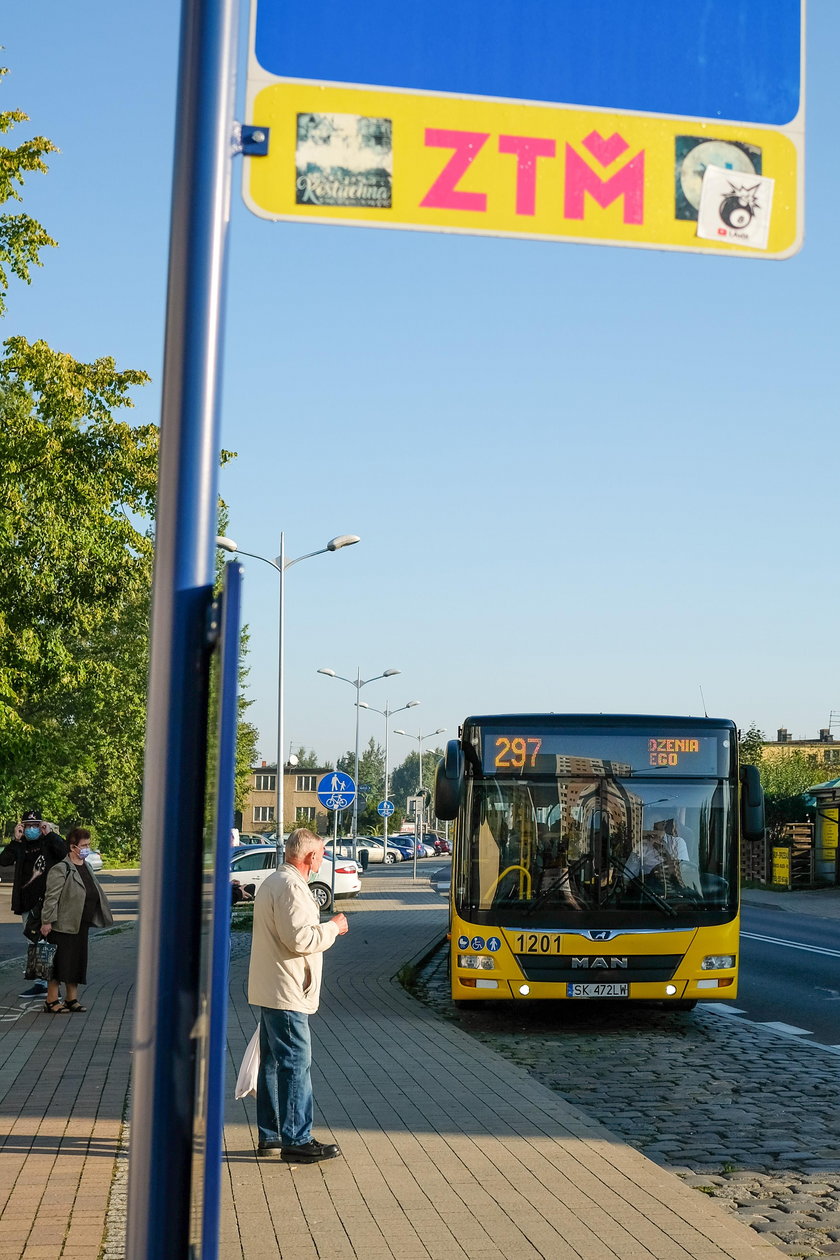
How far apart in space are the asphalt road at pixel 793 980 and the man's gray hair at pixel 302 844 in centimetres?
673

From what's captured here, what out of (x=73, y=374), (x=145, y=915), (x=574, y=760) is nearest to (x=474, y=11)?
(x=145, y=915)

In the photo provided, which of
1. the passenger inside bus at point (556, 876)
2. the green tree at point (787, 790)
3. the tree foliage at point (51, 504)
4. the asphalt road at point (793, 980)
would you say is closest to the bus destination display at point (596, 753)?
the passenger inside bus at point (556, 876)

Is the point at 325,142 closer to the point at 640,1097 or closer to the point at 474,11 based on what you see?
the point at 474,11

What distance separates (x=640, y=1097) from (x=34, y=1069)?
4143mm

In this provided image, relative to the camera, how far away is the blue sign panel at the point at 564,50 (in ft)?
9.44

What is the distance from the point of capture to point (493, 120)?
9.44 feet

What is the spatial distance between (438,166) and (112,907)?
33.5 metres

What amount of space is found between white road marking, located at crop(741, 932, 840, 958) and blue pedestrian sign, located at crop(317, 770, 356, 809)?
9.40 metres

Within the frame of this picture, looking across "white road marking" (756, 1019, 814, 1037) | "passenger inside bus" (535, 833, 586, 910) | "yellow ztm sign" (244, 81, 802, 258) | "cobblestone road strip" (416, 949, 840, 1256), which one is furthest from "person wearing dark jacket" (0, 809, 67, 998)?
"yellow ztm sign" (244, 81, 802, 258)

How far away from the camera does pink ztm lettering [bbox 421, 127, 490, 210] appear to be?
9.40 ft

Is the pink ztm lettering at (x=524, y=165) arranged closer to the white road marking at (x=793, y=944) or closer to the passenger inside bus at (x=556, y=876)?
the passenger inside bus at (x=556, y=876)

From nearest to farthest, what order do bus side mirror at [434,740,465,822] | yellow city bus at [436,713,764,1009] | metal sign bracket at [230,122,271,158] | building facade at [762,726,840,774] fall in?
metal sign bracket at [230,122,271,158]
bus side mirror at [434,740,465,822]
yellow city bus at [436,713,764,1009]
building facade at [762,726,840,774]

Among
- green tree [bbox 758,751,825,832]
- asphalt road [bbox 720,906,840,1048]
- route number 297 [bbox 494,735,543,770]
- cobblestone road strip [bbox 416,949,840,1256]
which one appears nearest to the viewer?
cobblestone road strip [bbox 416,949,840,1256]

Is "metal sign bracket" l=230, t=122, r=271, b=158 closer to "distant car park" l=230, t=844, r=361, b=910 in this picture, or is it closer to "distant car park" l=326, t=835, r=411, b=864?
"distant car park" l=230, t=844, r=361, b=910
